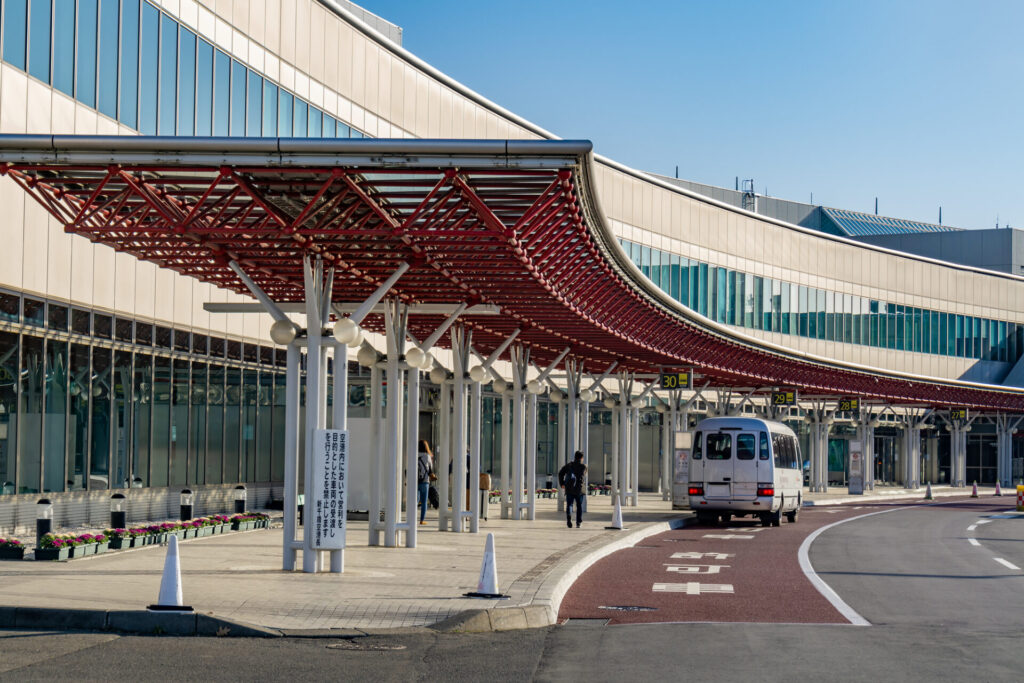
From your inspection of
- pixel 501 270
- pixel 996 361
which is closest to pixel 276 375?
pixel 501 270

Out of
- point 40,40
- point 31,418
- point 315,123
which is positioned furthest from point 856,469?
point 40,40

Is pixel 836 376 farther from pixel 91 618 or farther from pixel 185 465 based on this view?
pixel 91 618

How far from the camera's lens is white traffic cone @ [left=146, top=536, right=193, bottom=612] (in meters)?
12.5

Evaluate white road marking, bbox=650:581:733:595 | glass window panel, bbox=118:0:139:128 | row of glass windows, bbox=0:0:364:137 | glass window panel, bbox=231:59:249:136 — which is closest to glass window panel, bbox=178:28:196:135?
row of glass windows, bbox=0:0:364:137

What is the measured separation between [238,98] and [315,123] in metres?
3.67

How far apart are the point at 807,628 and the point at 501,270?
27.6ft

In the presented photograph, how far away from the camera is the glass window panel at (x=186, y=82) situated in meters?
28.5

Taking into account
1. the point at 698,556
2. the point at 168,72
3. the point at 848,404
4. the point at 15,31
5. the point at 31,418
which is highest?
the point at 168,72

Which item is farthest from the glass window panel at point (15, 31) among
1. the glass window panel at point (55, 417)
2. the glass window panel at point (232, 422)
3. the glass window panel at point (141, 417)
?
the glass window panel at point (232, 422)

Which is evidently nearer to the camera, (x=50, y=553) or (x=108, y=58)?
(x=50, y=553)

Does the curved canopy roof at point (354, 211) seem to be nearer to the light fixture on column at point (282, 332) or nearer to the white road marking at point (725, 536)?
the light fixture on column at point (282, 332)

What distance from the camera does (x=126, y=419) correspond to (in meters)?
26.6

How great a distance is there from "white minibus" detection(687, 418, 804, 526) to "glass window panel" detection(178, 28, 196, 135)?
15.2 meters

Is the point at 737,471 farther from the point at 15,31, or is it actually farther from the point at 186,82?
the point at 15,31
